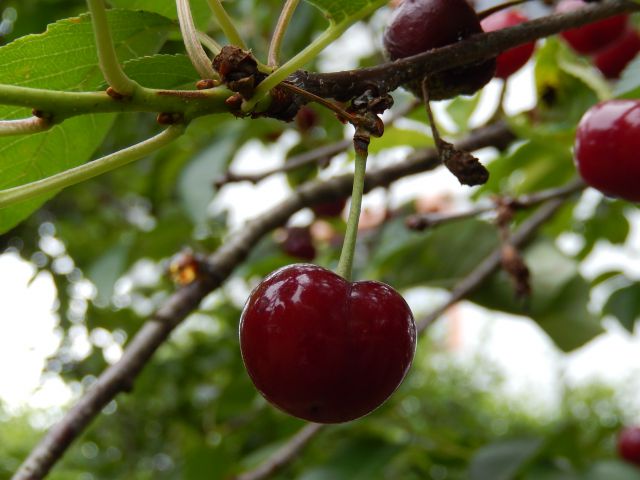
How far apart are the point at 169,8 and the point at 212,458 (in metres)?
1.51

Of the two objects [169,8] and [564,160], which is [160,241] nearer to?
[564,160]

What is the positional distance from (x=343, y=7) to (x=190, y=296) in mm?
682

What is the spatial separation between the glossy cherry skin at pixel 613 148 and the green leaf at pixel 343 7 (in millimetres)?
332

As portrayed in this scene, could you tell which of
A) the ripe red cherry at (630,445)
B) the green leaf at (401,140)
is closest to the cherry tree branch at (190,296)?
the green leaf at (401,140)

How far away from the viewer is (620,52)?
1613 mm

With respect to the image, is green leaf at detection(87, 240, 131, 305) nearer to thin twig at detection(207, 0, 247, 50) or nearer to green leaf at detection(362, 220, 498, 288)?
green leaf at detection(362, 220, 498, 288)

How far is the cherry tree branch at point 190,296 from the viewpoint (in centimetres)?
101

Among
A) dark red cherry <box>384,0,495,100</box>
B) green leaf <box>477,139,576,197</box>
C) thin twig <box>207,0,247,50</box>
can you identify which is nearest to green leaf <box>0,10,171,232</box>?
thin twig <box>207,0,247,50</box>

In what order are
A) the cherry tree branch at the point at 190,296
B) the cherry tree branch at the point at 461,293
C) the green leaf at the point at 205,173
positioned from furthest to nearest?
the green leaf at the point at 205,173 < the cherry tree branch at the point at 461,293 < the cherry tree branch at the point at 190,296

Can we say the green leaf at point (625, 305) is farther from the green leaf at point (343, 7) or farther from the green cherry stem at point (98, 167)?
A: the green cherry stem at point (98, 167)

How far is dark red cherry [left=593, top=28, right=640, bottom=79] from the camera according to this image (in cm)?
161

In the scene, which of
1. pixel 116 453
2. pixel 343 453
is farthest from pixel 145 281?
pixel 343 453

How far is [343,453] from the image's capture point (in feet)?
6.42

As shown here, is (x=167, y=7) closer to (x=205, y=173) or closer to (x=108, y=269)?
(x=205, y=173)
